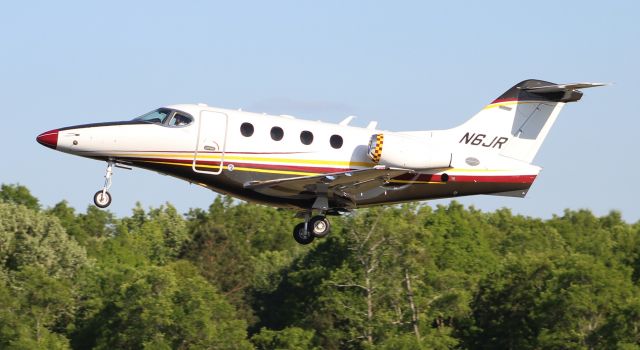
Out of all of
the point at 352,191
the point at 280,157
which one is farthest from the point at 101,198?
the point at 352,191

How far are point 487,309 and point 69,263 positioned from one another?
28.6m

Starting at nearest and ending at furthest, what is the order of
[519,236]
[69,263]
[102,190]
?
[102,190], [69,263], [519,236]

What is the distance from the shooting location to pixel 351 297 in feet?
253

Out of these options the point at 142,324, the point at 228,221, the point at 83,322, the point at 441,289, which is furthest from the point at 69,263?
the point at 228,221

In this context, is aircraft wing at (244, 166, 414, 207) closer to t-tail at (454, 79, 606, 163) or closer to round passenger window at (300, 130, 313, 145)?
round passenger window at (300, 130, 313, 145)

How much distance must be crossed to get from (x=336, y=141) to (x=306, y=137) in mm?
923

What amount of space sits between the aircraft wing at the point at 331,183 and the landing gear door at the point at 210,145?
1.08m

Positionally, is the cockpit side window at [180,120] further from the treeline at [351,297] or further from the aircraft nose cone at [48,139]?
the treeline at [351,297]

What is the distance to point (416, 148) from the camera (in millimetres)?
38344

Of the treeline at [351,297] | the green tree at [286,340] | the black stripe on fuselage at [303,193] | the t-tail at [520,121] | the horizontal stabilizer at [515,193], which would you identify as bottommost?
the green tree at [286,340]

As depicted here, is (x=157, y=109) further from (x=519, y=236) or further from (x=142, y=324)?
(x=519, y=236)

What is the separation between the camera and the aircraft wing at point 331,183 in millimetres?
36719

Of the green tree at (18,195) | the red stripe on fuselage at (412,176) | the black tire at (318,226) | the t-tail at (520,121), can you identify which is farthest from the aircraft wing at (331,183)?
the green tree at (18,195)

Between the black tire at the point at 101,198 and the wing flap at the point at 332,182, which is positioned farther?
the black tire at the point at 101,198
